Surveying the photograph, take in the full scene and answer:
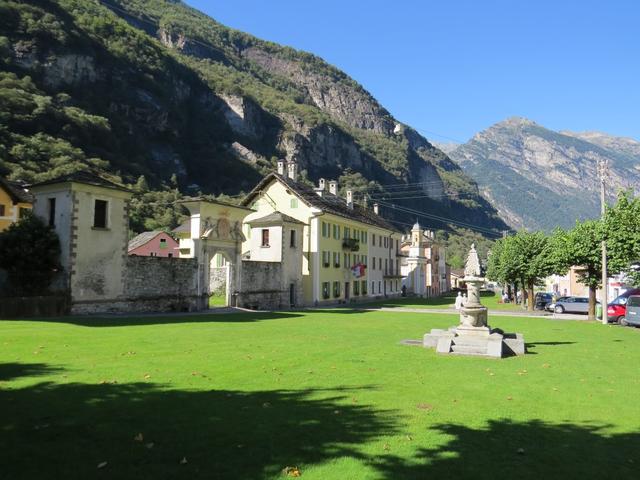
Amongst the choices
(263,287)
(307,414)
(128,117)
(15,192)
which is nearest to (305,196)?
(263,287)

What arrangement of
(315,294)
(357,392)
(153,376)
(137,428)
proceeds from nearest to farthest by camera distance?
(137,428), (357,392), (153,376), (315,294)

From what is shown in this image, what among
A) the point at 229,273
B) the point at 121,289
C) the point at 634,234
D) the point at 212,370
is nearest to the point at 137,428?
the point at 212,370

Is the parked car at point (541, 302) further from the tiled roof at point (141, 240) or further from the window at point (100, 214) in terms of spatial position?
the tiled roof at point (141, 240)

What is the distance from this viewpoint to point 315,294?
49.5 meters

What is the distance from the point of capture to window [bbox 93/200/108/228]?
2961 centimetres

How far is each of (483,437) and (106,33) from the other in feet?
547

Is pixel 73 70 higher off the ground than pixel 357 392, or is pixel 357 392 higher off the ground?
pixel 73 70

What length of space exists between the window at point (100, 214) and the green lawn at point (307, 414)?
16014 mm

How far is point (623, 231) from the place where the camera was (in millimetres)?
30156

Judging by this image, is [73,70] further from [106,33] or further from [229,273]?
[229,273]

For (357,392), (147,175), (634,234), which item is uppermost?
(147,175)

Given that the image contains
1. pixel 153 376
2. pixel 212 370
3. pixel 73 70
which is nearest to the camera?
pixel 153 376

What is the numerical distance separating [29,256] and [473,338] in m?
22.9

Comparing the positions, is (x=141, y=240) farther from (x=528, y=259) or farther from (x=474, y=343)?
(x=474, y=343)
